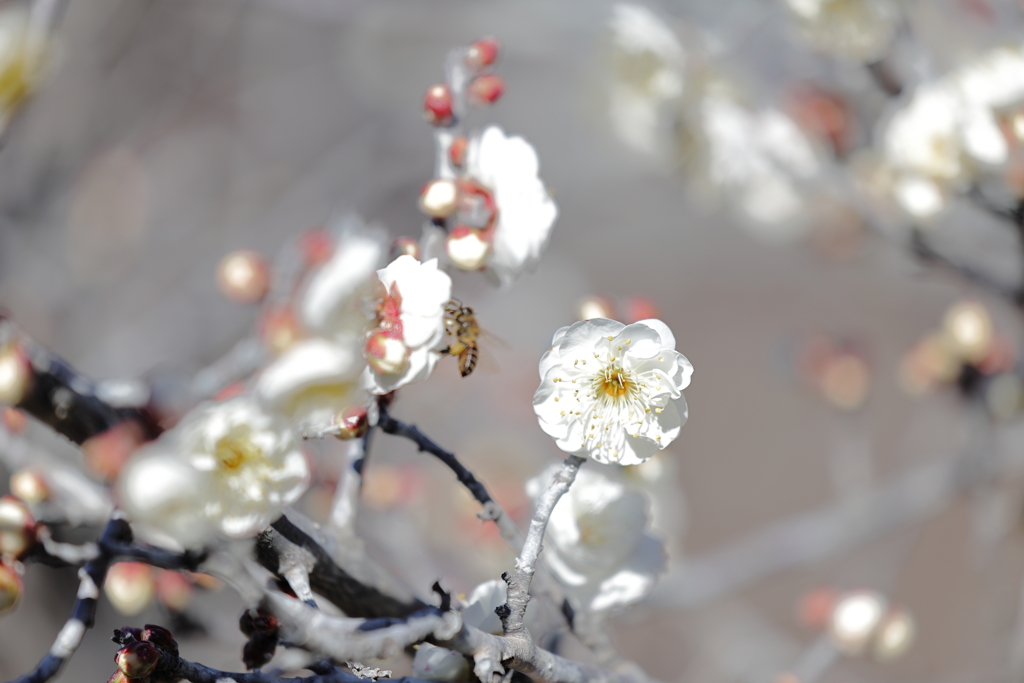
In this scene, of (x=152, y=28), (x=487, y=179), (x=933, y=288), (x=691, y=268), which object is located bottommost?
(x=487, y=179)

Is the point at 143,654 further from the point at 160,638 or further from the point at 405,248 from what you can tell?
the point at 405,248

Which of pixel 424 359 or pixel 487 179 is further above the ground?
pixel 487 179

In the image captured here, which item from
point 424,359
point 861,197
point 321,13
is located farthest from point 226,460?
point 321,13

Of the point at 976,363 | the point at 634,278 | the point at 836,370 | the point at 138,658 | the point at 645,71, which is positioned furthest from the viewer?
the point at 634,278

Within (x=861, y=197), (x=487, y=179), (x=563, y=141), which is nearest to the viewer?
(x=487, y=179)

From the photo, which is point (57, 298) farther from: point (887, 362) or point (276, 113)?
point (887, 362)

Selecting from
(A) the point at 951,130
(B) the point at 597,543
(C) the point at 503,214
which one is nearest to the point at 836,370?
(A) the point at 951,130
